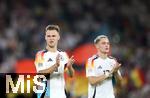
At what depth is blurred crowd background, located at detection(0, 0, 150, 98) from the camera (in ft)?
68.1

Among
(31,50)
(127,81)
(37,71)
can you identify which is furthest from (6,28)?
(37,71)

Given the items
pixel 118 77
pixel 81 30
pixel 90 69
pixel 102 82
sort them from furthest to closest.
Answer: pixel 81 30, pixel 90 69, pixel 102 82, pixel 118 77

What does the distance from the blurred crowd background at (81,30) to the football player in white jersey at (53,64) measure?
7095mm

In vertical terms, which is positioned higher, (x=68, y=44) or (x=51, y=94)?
(x=68, y=44)

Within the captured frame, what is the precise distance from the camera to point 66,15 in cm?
2531

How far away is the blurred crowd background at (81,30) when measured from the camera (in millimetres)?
20769

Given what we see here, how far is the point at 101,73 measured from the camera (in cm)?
1207

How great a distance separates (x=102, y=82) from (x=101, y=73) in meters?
0.15

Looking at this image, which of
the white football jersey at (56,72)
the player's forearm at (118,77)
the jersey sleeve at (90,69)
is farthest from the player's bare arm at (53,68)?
the player's forearm at (118,77)

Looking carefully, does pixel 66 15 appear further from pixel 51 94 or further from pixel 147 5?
pixel 51 94

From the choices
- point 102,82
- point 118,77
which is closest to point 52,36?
point 102,82

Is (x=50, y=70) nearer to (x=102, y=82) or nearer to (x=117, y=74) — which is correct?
(x=102, y=82)

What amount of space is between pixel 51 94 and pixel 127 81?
7488 millimetres

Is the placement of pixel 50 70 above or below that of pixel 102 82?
above
